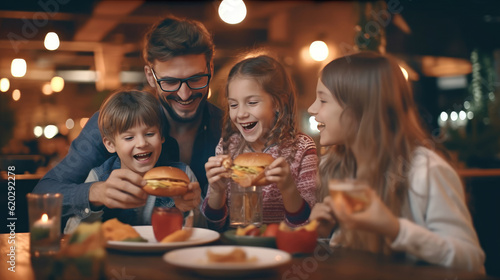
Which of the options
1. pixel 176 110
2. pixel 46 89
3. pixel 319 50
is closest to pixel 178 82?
pixel 176 110

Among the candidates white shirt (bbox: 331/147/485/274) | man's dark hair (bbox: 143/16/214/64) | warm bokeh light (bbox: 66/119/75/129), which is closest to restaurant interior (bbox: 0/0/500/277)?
warm bokeh light (bbox: 66/119/75/129)

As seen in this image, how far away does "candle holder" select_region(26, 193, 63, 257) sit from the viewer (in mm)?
1640

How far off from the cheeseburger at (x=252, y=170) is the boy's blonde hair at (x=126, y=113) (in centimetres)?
58

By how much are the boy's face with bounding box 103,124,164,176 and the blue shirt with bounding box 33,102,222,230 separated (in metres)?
0.20

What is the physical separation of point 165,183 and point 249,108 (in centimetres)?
74

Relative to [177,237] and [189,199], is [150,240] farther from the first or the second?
[189,199]

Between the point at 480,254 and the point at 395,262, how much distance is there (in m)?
0.31

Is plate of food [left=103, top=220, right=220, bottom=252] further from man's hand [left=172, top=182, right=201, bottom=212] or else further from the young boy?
the young boy

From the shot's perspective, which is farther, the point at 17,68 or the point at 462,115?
the point at 17,68

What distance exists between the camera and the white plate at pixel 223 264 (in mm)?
1271

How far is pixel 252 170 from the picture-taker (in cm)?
219

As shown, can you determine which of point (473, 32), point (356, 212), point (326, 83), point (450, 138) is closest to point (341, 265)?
point (356, 212)

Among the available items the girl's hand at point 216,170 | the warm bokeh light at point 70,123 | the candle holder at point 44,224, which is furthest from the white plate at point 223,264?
the warm bokeh light at point 70,123

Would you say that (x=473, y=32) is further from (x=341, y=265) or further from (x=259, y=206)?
(x=341, y=265)
